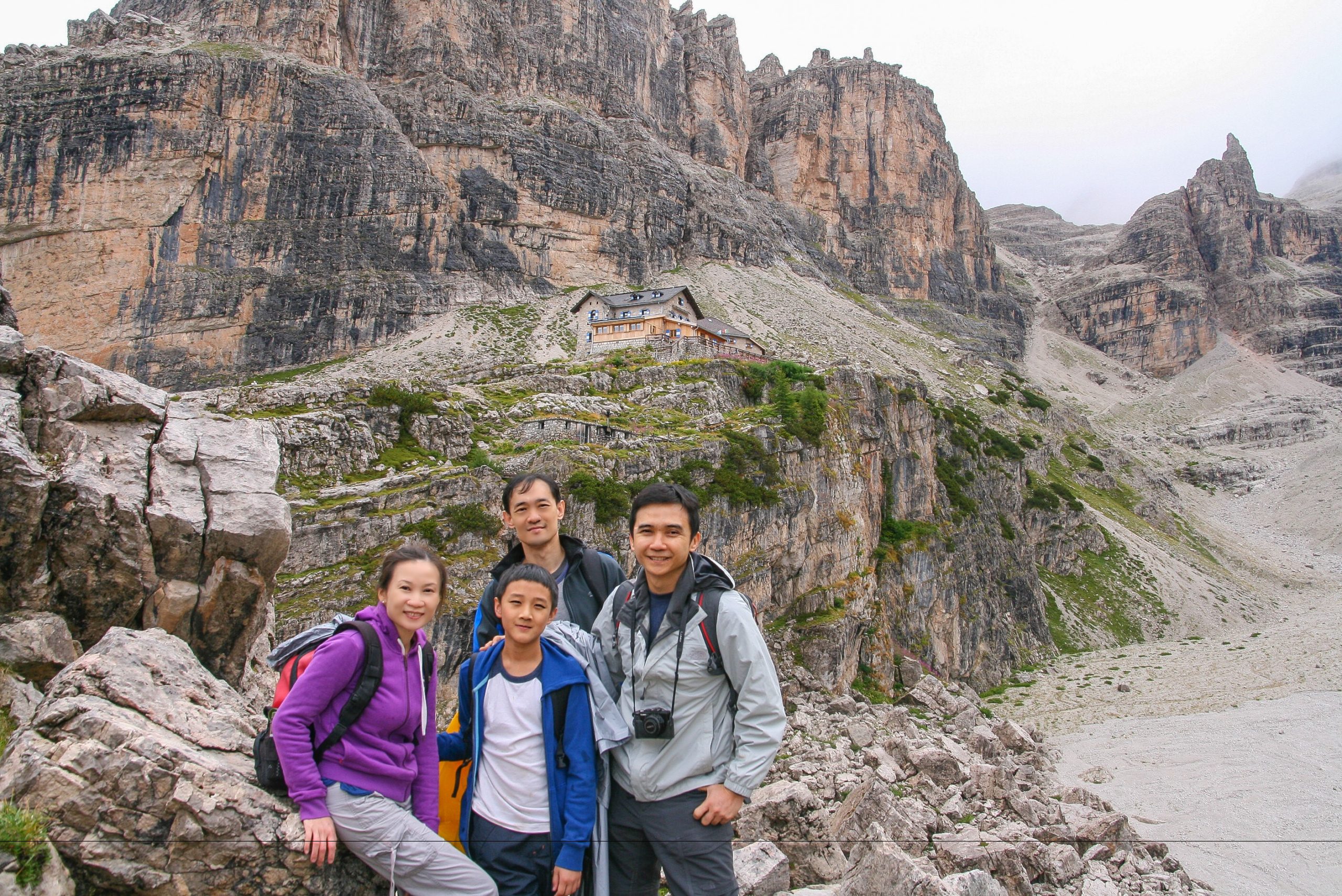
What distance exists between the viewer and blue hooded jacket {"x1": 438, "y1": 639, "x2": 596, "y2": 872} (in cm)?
466

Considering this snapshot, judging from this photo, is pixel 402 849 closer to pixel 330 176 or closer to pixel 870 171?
pixel 330 176

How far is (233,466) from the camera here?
8.16 meters

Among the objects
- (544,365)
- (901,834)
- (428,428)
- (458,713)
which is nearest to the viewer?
(458,713)

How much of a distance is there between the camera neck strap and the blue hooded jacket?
1.25ft

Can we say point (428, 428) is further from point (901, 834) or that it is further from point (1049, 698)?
point (1049, 698)

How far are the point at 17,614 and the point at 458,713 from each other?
4.32 meters

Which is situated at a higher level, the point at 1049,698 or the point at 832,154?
the point at 832,154

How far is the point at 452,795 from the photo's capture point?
5.07 m

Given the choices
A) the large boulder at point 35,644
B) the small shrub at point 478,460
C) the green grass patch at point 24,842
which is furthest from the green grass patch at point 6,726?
the small shrub at point 478,460

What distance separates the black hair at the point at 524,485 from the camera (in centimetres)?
605

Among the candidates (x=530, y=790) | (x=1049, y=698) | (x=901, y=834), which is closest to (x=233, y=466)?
(x=530, y=790)

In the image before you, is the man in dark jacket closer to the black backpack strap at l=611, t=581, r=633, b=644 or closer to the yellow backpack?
the black backpack strap at l=611, t=581, r=633, b=644

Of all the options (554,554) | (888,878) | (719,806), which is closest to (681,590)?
(719,806)

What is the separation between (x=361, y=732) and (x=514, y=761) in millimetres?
996
